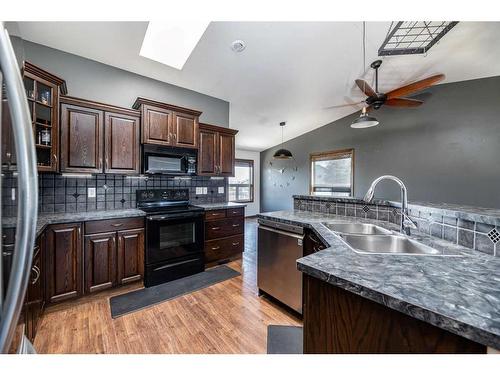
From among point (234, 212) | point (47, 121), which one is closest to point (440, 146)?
point (234, 212)

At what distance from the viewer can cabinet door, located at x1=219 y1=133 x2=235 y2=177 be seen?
343 cm

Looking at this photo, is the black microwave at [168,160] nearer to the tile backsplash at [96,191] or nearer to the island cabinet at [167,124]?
the island cabinet at [167,124]

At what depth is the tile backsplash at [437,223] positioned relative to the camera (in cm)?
107

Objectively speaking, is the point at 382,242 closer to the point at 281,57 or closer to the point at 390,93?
the point at 390,93

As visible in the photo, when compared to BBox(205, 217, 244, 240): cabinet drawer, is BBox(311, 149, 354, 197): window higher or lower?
higher

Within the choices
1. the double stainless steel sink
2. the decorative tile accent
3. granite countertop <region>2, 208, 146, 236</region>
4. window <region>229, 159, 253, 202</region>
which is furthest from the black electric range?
window <region>229, 159, 253, 202</region>

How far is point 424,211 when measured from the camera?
1496 mm

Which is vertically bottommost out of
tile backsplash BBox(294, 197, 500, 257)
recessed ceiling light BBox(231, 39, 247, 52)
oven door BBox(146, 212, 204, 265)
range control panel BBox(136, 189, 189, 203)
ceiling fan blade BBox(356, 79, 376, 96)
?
oven door BBox(146, 212, 204, 265)

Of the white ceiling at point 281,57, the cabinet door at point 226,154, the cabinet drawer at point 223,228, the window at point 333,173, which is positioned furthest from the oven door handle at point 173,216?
the window at point 333,173

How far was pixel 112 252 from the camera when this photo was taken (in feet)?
7.37

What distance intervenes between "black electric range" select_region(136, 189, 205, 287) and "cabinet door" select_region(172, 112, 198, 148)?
768 mm

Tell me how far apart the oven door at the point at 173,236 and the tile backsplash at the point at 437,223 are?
1650 millimetres

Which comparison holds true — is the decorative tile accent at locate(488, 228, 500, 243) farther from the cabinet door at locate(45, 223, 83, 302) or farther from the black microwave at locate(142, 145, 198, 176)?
the cabinet door at locate(45, 223, 83, 302)

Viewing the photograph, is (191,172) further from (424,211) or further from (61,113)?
(424,211)
